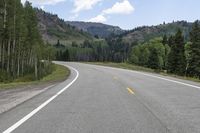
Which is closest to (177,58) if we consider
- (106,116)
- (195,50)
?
(195,50)

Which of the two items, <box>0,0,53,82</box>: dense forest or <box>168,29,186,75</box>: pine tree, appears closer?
<box>0,0,53,82</box>: dense forest

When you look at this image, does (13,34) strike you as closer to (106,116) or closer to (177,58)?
(177,58)

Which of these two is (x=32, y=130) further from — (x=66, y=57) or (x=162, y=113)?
(x=66, y=57)

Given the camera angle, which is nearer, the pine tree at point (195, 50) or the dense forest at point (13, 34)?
the dense forest at point (13, 34)

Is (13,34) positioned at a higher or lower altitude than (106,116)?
higher

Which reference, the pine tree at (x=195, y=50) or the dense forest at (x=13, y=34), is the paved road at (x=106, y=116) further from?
the pine tree at (x=195, y=50)

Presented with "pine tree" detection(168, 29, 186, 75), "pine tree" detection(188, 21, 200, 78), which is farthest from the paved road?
"pine tree" detection(168, 29, 186, 75)

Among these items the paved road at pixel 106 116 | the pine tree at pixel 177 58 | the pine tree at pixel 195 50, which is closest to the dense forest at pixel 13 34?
the pine tree at pixel 177 58

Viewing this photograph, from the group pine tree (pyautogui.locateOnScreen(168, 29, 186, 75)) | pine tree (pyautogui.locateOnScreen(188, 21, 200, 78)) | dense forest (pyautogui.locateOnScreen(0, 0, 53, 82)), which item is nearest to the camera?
dense forest (pyautogui.locateOnScreen(0, 0, 53, 82))

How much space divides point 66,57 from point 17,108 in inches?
6801

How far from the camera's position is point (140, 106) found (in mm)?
12305

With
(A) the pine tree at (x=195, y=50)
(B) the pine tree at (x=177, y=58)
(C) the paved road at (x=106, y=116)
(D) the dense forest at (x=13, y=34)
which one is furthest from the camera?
(B) the pine tree at (x=177, y=58)

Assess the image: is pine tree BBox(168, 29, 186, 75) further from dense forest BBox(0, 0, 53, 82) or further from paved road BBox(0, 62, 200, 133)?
paved road BBox(0, 62, 200, 133)

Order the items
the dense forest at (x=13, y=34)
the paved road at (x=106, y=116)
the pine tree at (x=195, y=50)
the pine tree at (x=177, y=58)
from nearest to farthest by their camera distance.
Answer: the paved road at (x=106, y=116) → the dense forest at (x=13, y=34) → the pine tree at (x=195, y=50) → the pine tree at (x=177, y=58)
